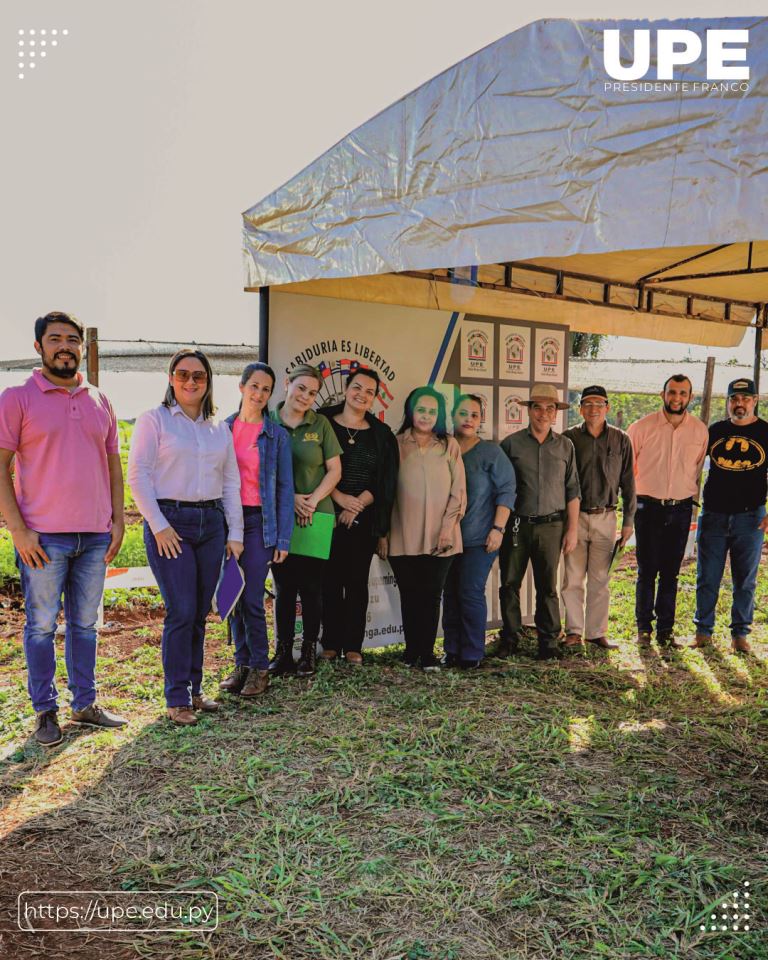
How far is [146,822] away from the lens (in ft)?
10.0

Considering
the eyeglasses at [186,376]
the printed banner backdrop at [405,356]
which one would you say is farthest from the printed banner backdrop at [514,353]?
the eyeglasses at [186,376]

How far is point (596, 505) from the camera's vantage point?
5.69m

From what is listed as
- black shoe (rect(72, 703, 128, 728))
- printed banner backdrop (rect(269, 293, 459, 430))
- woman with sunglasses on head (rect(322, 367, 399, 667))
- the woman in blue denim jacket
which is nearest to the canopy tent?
printed banner backdrop (rect(269, 293, 459, 430))

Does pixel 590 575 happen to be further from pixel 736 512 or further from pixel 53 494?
pixel 53 494

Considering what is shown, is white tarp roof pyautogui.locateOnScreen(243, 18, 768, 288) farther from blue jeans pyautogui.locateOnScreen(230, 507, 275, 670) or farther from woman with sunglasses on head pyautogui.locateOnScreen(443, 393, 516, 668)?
woman with sunglasses on head pyautogui.locateOnScreen(443, 393, 516, 668)

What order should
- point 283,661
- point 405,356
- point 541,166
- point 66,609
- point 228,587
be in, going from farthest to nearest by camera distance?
point 405,356, point 283,661, point 228,587, point 66,609, point 541,166

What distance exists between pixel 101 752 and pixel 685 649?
3960 mm

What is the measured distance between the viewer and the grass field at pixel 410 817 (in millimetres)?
2396

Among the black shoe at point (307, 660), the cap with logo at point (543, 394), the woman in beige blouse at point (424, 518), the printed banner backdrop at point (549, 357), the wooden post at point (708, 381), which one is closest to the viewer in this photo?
the black shoe at point (307, 660)

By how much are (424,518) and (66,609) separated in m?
2.12

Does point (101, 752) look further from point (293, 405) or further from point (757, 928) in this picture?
point (757, 928)

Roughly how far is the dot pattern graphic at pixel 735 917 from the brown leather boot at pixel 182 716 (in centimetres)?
250

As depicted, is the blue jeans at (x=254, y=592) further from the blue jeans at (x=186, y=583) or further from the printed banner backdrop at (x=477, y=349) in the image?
the printed banner backdrop at (x=477, y=349)

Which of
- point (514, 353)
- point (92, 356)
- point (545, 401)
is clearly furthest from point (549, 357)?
point (92, 356)
